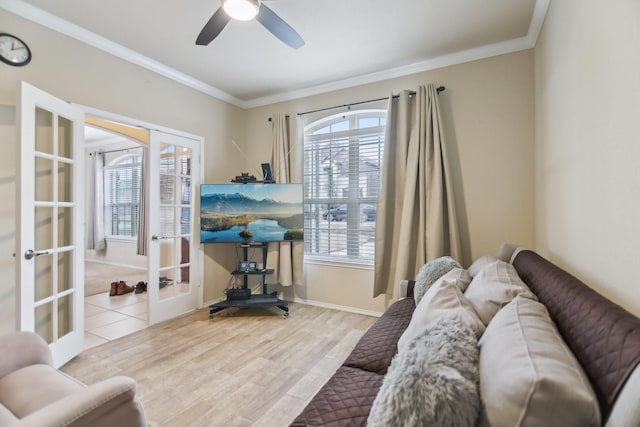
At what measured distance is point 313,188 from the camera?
3896 millimetres

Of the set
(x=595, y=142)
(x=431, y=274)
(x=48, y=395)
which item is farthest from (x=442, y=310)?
(x=48, y=395)

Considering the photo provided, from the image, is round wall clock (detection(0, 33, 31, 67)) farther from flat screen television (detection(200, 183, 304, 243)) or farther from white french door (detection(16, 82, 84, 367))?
flat screen television (detection(200, 183, 304, 243))

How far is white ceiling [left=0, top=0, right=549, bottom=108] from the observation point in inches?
89.5

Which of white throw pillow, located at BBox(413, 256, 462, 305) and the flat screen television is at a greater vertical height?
the flat screen television

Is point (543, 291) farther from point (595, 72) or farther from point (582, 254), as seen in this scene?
point (595, 72)

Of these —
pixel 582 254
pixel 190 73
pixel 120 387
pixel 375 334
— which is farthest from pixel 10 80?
pixel 582 254

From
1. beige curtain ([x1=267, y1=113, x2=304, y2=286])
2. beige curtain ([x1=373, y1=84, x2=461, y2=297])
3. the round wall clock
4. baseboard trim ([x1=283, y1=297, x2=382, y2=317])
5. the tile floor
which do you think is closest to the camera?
the round wall clock

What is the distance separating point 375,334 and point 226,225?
92.8 inches

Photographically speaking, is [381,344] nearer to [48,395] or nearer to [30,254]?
[48,395]

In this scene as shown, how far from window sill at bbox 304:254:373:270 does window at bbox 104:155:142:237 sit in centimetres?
435

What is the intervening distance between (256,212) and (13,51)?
2.34 meters

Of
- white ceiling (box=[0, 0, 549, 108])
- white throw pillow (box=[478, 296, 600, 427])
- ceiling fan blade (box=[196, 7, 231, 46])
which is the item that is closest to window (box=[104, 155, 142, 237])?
white ceiling (box=[0, 0, 549, 108])

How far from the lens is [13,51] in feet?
7.26

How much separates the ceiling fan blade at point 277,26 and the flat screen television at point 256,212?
1.69 metres
